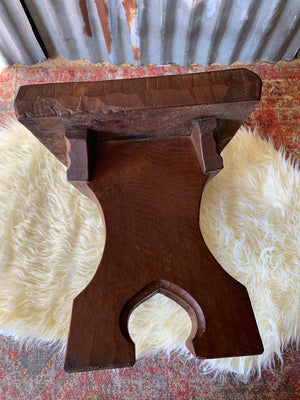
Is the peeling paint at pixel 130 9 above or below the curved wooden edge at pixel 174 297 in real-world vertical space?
above

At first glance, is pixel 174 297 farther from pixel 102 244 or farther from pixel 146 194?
pixel 102 244

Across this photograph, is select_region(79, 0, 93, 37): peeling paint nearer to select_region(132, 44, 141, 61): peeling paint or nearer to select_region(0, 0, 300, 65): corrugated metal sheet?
select_region(0, 0, 300, 65): corrugated metal sheet

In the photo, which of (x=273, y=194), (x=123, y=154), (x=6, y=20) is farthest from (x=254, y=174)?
(x=6, y=20)

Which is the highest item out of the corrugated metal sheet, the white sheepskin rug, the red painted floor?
the corrugated metal sheet

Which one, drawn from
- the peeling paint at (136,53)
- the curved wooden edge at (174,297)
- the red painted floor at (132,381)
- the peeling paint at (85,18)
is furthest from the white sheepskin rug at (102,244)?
the peeling paint at (136,53)

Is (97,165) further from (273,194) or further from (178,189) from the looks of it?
(273,194)

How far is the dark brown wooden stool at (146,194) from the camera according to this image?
65 cm

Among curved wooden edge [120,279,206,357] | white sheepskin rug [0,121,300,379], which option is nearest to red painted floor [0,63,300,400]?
white sheepskin rug [0,121,300,379]

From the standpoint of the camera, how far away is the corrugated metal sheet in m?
1.27

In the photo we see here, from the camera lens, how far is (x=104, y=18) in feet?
4.35

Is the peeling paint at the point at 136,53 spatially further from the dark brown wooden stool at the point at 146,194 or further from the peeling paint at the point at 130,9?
the dark brown wooden stool at the point at 146,194

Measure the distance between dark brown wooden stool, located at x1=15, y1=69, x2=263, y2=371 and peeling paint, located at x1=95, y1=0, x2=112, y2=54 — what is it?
0.80 m

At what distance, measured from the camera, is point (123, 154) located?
800 mm

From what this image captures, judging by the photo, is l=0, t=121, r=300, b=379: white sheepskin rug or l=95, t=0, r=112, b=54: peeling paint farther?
l=95, t=0, r=112, b=54: peeling paint
